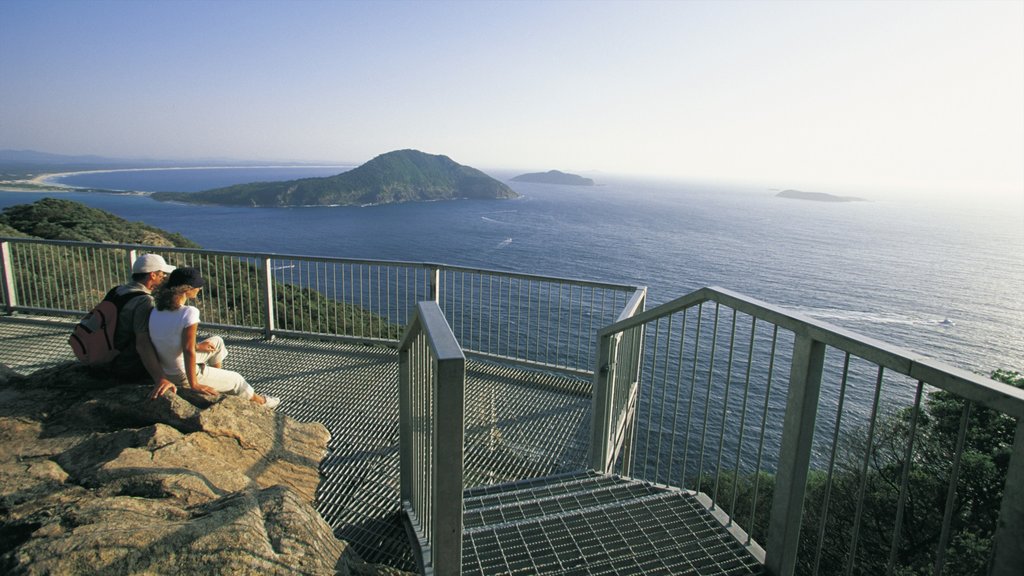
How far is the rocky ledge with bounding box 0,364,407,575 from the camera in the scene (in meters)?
2.05

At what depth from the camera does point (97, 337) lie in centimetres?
437

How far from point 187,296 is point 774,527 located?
440 cm

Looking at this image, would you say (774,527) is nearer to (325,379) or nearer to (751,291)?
Answer: (325,379)

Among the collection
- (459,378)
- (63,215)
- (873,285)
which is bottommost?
(873,285)

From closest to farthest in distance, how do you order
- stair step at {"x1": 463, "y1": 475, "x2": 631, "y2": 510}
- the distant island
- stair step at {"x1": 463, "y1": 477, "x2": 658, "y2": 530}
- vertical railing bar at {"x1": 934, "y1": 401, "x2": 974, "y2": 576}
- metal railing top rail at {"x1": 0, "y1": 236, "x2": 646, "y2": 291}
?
vertical railing bar at {"x1": 934, "y1": 401, "x2": 974, "y2": 576} < stair step at {"x1": 463, "y1": 477, "x2": 658, "y2": 530} < stair step at {"x1": 463, "y1": 475, "x2": 631, "y2": 510} < metal railing top rail at {"x1": 0, "y1": 236, "x2": 646, "y2": 291} < the distant island

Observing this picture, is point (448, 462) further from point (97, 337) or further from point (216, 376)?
point (97, 337)

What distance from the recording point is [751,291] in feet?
173

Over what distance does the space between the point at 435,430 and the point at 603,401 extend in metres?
2.13

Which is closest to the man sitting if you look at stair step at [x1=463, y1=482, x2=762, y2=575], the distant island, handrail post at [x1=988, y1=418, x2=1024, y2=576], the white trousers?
the white trousers

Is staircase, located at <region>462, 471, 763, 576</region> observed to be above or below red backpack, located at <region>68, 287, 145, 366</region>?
below

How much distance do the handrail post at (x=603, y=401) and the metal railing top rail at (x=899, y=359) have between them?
1197mm

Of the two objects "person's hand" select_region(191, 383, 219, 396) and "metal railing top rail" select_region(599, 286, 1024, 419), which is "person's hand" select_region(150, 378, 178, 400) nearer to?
"person's hand" select_region(191, 383, 219, 396)

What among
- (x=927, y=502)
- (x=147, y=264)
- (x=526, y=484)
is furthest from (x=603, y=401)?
(x=927, y=502)

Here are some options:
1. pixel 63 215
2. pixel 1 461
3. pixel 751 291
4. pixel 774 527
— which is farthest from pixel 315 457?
pixel 751 291
